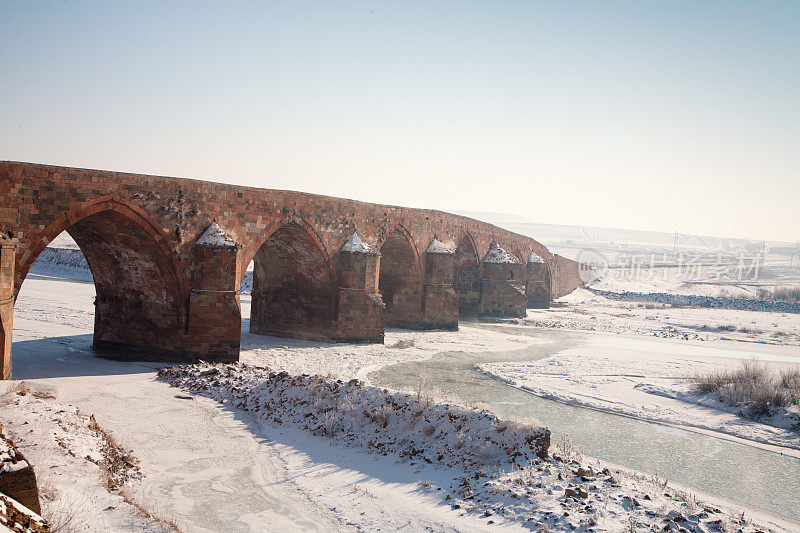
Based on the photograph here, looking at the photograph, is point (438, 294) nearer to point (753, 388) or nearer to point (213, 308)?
point (213, 308)

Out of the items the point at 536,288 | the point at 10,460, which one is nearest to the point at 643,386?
the point at 10,460

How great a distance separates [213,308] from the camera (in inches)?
564

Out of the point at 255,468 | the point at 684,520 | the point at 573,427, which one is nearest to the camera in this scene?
the point at 684,520

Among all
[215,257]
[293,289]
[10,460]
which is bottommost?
[10,460]

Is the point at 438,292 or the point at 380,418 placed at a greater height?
the point at 438,292

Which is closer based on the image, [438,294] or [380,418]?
[380,418]

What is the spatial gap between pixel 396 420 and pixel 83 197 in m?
8.04

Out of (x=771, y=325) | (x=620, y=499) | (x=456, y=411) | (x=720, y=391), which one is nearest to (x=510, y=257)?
(x=771, y=325)

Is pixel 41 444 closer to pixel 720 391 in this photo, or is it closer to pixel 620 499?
pixel 620 499

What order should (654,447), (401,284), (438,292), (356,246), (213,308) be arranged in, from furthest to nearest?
(438,292), (401,284), (356,246), (213,308), (654,447)

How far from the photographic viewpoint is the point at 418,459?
868 centimetres

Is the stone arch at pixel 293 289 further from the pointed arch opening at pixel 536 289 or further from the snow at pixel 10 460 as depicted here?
the pointed arch opening at pixel 536 289

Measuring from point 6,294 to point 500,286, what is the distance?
75.6ft

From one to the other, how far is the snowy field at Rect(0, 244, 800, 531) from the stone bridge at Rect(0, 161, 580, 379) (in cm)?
134
